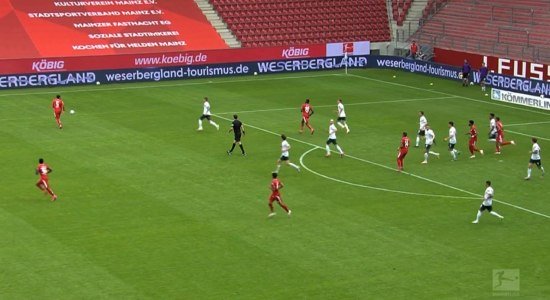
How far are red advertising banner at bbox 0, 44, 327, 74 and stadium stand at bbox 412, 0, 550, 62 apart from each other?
9.83 m

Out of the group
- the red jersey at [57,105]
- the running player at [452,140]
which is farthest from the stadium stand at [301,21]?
the running player at [452,140]

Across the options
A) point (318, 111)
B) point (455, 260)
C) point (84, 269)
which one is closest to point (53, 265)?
point (84, 269)

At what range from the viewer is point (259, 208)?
36.8 meters

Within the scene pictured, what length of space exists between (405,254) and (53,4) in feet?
175

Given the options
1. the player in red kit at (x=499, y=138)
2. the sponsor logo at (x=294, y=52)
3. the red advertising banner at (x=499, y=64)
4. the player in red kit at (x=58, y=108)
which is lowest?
the player in red kit at (x=499, y=138)

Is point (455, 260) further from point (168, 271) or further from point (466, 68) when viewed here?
point (466, 68)

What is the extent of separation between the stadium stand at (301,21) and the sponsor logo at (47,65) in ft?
52.6

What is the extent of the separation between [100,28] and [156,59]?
23.5 feet

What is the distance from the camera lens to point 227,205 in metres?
37.2

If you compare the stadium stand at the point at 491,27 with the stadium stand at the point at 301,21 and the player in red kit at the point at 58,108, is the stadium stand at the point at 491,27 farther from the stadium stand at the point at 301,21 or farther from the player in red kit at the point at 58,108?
A: the player in red kit at the point at 58,108

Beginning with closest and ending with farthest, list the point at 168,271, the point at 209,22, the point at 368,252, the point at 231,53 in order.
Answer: the point at 168,271 → the point at 368,252 → the point at 231,53 → the point at 209,22

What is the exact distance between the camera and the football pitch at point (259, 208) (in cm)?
2875

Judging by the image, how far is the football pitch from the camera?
28.8 m

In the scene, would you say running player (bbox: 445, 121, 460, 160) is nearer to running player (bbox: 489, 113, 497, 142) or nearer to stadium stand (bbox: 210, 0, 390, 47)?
running player (bbox: 489, 113, 497, 142)
